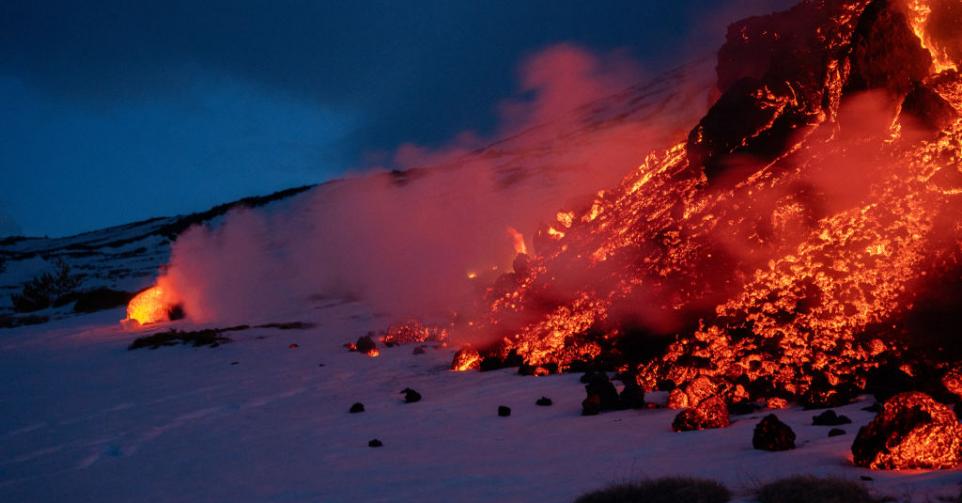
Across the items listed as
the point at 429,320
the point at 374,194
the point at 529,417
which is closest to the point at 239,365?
the point at 429,320

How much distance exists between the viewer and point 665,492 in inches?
111

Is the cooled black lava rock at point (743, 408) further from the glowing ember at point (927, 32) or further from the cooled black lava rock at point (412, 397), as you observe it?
the cooled black lava rock at point (412, 397)

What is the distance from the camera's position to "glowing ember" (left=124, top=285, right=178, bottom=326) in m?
15.3

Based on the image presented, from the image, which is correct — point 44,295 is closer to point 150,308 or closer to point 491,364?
point 150,308

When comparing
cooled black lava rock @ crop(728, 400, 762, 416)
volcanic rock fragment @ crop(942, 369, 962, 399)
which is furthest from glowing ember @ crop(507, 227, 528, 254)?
volcanic rock fragment @ crop(942, 369, 962, 399)

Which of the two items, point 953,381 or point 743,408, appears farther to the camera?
point 743,408

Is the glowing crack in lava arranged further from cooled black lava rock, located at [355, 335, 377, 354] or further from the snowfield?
cooled black lava rock, located at [355, 335, 377, 354]

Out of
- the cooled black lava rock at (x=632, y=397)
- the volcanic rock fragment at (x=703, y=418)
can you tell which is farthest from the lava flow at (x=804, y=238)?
the volcanic rock fragment at (x=703, y=418)

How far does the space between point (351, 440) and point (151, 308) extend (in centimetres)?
1217

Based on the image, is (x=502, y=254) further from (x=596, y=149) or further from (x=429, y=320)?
(x=596, y=149)

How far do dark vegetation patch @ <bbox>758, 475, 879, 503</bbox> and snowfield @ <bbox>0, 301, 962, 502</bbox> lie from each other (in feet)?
0.46

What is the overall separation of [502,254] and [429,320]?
549cm

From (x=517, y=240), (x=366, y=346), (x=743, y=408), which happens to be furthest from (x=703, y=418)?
(x=517, y=240)

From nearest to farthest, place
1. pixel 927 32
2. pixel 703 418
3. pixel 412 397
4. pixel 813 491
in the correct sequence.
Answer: pixel 813 491
pixel 703 418
pixel 927 32
pixel 412 397
